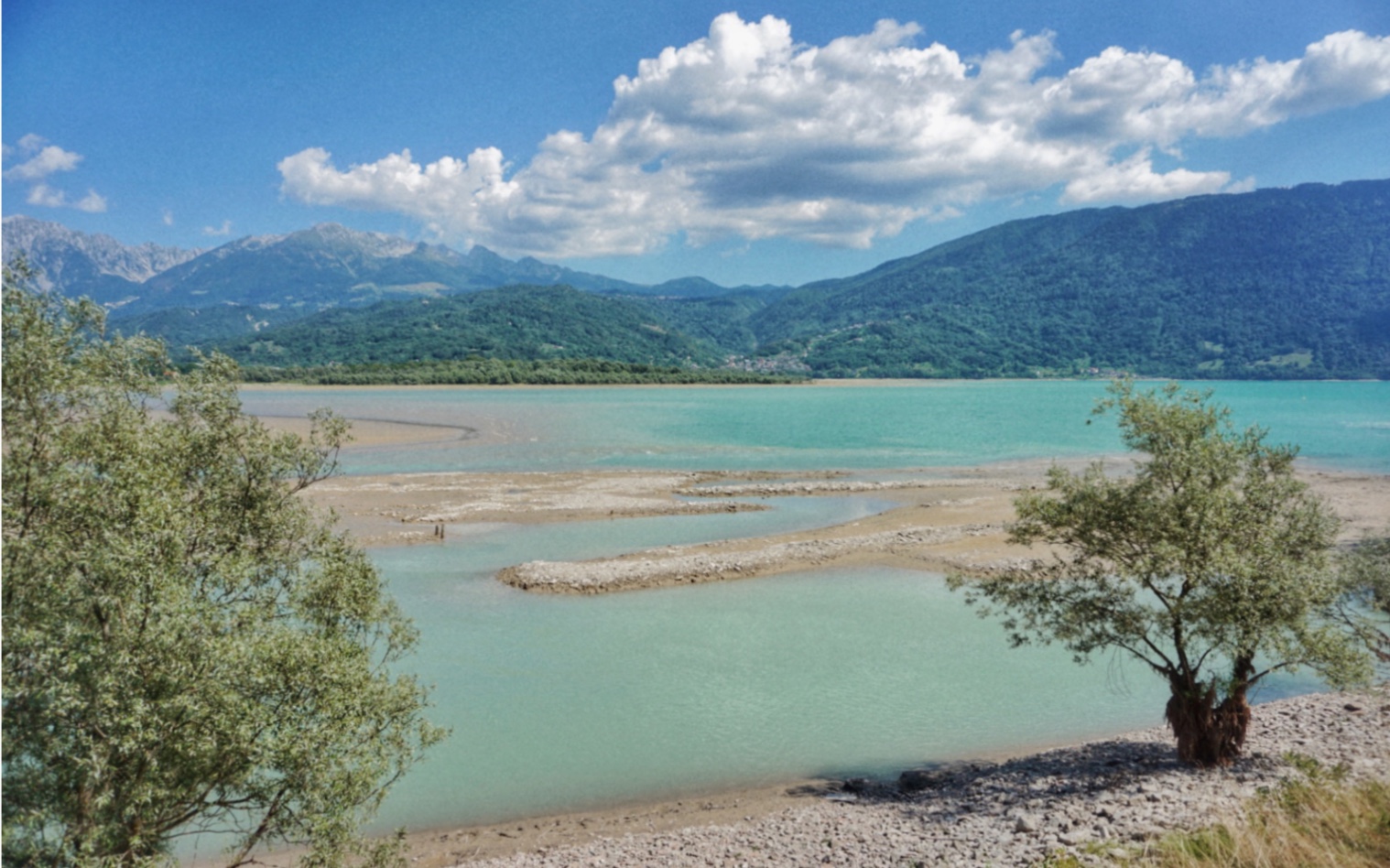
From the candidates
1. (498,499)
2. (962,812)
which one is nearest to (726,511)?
(498,499)

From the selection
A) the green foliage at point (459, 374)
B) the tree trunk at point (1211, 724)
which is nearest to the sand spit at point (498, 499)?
the tree trunk at point (1211, 724)

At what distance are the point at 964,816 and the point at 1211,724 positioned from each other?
18.0 feet

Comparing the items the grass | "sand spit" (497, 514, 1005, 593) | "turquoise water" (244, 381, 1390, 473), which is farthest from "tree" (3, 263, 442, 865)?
"turquoise water" (244, 381, 1390, 473)

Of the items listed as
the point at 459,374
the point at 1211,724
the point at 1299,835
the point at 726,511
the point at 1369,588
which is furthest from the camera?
the point at 459,374

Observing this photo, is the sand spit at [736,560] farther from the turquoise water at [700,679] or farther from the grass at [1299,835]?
the grass at [1299,835]

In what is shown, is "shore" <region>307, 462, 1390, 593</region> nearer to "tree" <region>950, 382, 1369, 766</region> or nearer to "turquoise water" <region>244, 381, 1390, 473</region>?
"turquoise water" <region>244, 381, 1390, 473</region>

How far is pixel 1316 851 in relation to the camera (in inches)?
356

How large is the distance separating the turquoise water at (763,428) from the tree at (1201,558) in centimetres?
4695

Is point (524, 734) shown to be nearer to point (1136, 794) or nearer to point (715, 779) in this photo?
point (715, 779)

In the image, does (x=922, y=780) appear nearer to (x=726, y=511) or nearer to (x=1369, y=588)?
(x=1369, y=588)

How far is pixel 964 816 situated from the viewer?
1347 centimetres

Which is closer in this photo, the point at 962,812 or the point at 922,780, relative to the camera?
the point at 962,812

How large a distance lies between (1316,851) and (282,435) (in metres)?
15.7

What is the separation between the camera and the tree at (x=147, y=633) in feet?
25.8
